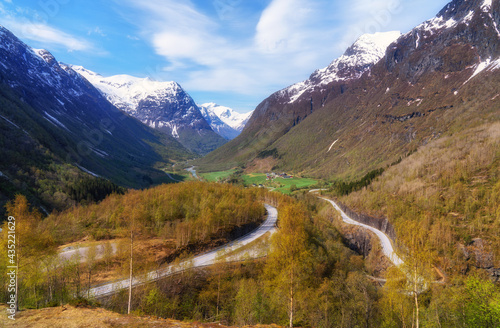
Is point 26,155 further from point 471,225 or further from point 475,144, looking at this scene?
point 475,144

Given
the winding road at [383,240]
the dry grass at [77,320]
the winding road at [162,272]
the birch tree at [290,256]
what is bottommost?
the winding road at [383,240]

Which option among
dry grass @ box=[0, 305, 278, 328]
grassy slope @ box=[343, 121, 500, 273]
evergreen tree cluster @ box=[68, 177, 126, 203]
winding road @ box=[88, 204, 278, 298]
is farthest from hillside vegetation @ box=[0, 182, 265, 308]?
grassy slope @ box=[343, 121, 500, 273]

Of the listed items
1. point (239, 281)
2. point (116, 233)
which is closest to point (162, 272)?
point (239, 281)

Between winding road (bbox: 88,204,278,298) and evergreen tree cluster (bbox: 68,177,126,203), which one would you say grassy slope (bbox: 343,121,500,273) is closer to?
winding road (bbox: 88,204,278,298)

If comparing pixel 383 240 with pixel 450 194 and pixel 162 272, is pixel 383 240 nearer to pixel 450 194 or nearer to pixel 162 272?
pixel 450 194

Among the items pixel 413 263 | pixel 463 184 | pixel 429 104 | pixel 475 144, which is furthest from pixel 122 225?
pixel 429 104

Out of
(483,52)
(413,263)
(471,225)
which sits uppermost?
(483,52)

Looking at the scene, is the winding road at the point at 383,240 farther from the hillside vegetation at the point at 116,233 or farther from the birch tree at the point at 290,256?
the birch tree at the point at 290,256

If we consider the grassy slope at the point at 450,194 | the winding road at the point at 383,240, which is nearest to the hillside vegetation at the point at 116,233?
the winding road at the point at 383,240
